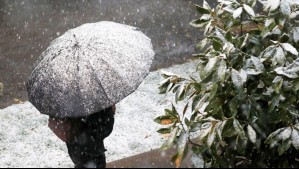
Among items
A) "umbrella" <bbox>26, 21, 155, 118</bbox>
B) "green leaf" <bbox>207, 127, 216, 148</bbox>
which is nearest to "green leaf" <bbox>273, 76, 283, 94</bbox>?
"green leaf" <bbox>207, 127, 216, 148</bbox>

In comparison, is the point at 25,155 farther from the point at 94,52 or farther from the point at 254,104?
the point at 254,104

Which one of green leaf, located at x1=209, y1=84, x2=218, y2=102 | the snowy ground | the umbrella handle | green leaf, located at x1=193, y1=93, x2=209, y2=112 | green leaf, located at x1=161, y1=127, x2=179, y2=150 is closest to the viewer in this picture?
green leaf, located at x1=209, y1=84, x2=218, y2=102

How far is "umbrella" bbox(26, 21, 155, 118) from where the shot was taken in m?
3.88

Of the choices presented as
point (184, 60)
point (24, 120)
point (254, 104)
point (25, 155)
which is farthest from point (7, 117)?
point (254, 104)

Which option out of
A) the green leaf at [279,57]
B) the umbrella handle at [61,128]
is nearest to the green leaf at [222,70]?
the green leaf at [279,57]

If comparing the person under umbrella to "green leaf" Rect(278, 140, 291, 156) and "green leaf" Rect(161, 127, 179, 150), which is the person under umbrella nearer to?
"green leaf" Rect(161, 127, 179, 150)

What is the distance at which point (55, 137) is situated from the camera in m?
6.06

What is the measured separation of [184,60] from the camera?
7621 mm

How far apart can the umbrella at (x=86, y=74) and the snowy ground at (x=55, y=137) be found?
5.44ft

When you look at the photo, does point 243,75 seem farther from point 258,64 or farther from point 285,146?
point 285,146

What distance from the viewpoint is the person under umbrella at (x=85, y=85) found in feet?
12.7

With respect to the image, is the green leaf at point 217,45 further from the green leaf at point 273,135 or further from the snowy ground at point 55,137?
the snowy ground at point 55,137

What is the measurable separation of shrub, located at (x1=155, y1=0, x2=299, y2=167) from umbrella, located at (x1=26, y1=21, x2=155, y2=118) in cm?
61

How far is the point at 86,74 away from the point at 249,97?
1322mm
